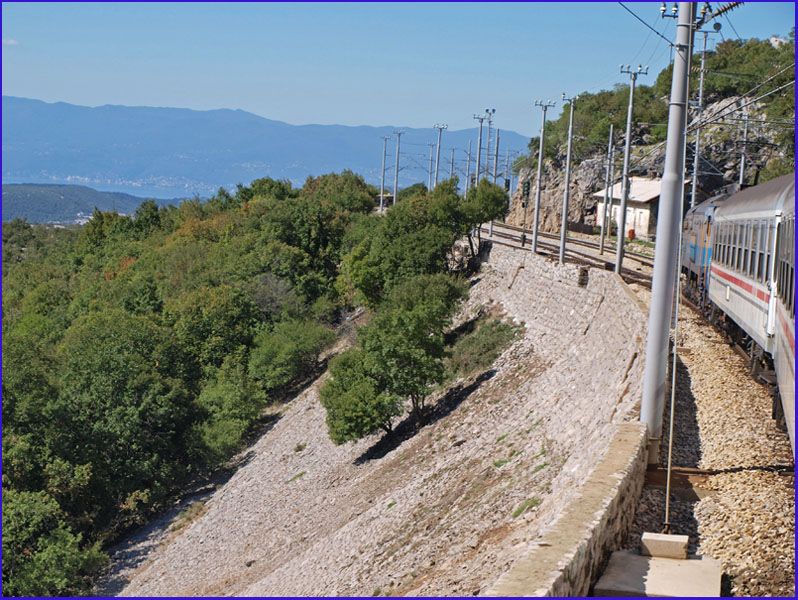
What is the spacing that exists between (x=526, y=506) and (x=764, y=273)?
5000 mm

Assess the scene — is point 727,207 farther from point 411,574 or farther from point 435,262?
point 435,262

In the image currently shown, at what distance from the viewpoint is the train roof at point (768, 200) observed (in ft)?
48.9

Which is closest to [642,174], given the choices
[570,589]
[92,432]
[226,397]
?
[226,397]

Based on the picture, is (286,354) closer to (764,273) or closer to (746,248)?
(746,248)

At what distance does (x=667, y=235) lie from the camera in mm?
14008

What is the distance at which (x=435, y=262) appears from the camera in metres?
50.0

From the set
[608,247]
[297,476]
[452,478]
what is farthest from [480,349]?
[608,247]

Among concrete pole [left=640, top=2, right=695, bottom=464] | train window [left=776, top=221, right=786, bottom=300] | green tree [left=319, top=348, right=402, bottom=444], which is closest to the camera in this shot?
train window [left=776, top=221, right=786, bottom=300]

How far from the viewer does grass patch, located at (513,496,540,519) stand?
16178 mm

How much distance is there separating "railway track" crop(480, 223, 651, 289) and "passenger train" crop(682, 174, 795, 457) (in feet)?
25.2

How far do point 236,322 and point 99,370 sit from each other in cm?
1309

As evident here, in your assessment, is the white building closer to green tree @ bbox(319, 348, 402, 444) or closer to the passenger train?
green tree @ bbox(319, 348, 402, 444)

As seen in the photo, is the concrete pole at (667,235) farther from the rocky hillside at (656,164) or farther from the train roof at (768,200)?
the rocky hillside at (656,164)

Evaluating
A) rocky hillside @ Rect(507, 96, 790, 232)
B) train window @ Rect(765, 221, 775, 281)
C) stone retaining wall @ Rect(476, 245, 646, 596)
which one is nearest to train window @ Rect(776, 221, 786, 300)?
train window @ Rect(765, 221, 775, 281)
